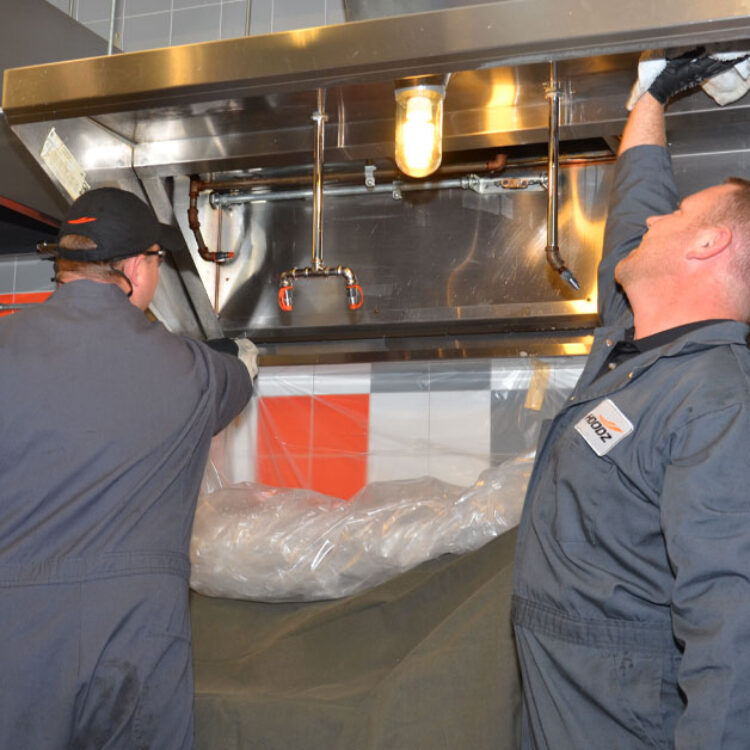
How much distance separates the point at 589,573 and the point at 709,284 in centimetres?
43

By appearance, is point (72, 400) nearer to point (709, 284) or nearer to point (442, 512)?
point (442, 512)

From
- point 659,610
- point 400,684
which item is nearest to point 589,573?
point 659,610

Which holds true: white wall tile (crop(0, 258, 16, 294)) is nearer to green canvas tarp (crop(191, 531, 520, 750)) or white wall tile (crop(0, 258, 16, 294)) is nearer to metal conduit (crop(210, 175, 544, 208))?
metal conduit (crop(210, 175, 544, 208))

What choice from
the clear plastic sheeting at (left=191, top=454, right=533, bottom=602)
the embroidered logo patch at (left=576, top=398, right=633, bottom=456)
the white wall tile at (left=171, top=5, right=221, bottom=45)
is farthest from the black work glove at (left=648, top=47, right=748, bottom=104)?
the white wall tile at (left=171, top=5, right=221, bottom=45)

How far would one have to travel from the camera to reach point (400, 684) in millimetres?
1283

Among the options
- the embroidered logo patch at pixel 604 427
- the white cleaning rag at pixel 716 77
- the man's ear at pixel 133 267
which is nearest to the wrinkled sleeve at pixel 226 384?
→ the man's ear at pixel 133 267

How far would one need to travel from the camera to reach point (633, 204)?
146 cm

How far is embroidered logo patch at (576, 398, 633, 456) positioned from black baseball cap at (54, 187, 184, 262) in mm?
702

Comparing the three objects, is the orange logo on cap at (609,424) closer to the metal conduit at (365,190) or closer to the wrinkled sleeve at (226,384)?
the wrinkled sleeve at (226,384)

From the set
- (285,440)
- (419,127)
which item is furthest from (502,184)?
(285,440)

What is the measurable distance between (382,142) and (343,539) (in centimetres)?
73

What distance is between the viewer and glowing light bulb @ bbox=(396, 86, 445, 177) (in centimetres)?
154

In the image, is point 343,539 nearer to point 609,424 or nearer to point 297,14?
point 609,424

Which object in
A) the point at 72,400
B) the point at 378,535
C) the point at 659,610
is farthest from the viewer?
the point at 378,535
